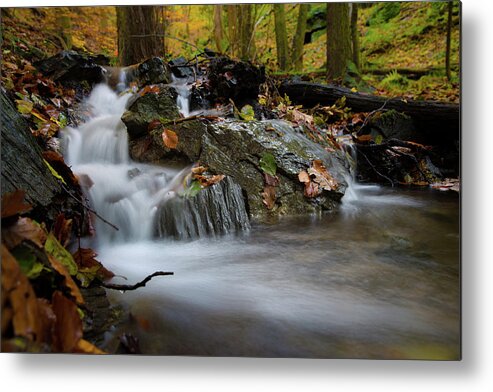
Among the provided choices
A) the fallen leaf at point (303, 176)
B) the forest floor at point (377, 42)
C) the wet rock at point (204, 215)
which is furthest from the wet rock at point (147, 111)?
the fallen leaf at point (303, 176)

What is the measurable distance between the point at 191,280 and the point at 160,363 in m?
0.34

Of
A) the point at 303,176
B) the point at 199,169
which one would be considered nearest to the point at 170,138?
the point at 199,169

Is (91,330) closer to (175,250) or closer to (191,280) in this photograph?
(191,280)

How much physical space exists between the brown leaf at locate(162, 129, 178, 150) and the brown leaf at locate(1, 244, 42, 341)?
1.18 m

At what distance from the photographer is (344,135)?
9.08 ft

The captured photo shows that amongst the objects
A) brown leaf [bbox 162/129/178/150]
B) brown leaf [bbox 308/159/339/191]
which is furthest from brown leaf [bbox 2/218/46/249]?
brown leaf [bbox 308/159/339/191]

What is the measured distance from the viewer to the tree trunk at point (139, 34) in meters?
1.93

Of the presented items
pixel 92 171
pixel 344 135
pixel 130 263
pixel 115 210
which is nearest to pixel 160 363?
pixel 130 263

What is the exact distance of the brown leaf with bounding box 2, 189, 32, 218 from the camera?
140 centimetres

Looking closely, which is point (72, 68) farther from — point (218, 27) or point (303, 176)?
point (303, 176)

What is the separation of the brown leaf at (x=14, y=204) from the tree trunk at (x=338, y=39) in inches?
61.7

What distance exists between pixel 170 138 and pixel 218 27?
681 millimetres

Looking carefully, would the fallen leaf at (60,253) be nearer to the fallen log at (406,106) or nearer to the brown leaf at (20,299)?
the brown leaf at (20,299)

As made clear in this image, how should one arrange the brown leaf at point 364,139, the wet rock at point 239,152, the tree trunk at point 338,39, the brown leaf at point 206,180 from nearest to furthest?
the tree trunk at point 338,39 < the brown leaf at point 206,180 < the wet rock at point 239,152 < the brown leaf at point 364,139
